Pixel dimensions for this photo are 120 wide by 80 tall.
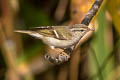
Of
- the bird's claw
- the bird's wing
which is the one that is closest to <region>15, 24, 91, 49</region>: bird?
the bird's wing

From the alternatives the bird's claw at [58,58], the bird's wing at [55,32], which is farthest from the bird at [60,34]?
the bird's claw at [58,58]

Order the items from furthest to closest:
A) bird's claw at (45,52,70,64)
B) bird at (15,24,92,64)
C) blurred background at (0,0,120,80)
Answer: blurred background at (0,0,120,80), bird at (15,24,92,64), bird's claw at (45,52,70,64)

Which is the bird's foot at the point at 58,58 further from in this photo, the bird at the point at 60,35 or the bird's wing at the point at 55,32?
the bird's wing at the point at 55,32

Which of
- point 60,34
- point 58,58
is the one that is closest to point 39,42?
point 60,34

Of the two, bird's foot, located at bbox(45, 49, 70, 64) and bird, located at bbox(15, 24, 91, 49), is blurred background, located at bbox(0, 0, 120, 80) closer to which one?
bird, located at bbox(15, 24, 91, 49)

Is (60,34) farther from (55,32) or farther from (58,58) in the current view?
(58,58)

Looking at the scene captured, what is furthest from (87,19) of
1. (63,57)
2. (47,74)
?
(47,74)
